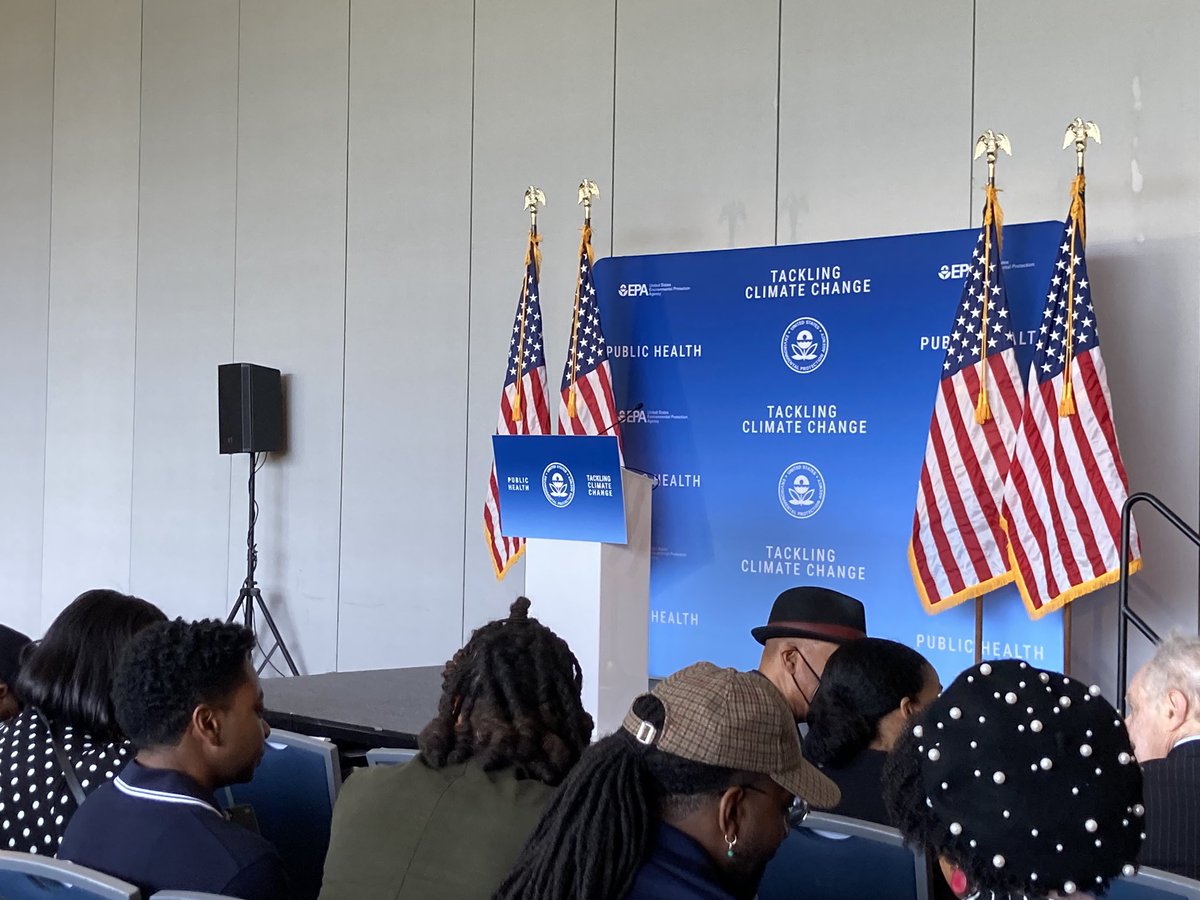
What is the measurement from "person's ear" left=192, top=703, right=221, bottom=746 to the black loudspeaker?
5.47m

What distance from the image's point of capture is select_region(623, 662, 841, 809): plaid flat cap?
1646 mm

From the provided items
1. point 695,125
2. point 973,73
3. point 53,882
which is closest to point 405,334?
point 695,125

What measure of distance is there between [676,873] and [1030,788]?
51 centimetres

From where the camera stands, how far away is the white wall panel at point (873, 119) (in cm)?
557

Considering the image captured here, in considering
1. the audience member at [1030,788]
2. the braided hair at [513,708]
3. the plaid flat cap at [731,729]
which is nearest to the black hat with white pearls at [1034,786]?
the audience member at [1030,788]

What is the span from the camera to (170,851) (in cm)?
205

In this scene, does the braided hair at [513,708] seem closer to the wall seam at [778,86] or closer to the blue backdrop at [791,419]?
the blue backdrop at [791,419]

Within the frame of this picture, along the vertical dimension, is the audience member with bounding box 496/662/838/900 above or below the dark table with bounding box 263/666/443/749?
above

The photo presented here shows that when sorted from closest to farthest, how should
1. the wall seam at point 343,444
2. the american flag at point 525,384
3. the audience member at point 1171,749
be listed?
1. the audience member at point 1171,749
2. the american flag at point 525,384
3. the wall seam at point 343,444

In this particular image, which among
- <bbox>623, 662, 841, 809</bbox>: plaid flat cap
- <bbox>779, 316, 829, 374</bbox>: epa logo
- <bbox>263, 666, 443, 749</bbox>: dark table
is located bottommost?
<bbox>263, 666, 443, 749</bbox>: dark table

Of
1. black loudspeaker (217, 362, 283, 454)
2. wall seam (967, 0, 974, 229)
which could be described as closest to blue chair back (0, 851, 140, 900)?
wall seam (967, 0, 974, 229)

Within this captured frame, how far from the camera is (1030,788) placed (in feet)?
4.16

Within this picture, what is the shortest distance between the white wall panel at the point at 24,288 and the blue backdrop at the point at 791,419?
16.6 feet

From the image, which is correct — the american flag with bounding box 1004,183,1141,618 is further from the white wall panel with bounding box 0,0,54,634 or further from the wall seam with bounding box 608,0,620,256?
the white wall panel with bounding box 0,0,54,634
